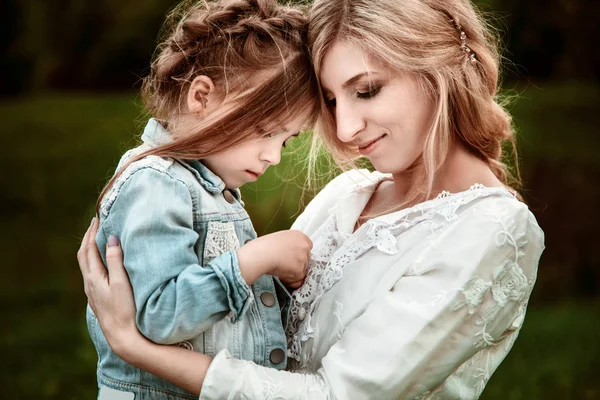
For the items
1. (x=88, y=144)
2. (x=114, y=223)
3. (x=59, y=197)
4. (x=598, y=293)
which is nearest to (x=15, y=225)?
(x=59, y=197)

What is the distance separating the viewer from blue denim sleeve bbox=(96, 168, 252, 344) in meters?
1.91

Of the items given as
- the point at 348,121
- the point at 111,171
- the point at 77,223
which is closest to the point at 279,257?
the point at 348,121

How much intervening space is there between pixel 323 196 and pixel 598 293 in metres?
4.33

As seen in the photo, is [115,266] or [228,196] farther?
[228,196]

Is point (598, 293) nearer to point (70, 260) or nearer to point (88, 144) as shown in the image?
point (70, 260)

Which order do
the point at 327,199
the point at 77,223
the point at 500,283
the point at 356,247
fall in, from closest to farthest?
the point at 500,283
the point at 356,247
the point at 327,199
the point at 77,223

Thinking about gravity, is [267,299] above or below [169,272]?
below

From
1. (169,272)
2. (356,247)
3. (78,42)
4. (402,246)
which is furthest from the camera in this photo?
(78,42)

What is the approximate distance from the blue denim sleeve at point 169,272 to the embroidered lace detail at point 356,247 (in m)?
0.37

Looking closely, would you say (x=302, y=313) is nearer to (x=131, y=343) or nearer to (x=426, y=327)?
(x=426, y=327)

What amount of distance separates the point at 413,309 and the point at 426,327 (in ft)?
0.19

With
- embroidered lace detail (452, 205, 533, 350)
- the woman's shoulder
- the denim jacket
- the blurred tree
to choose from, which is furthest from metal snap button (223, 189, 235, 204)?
the blurred tree

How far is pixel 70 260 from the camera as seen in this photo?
706cm

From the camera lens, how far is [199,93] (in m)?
2.21
